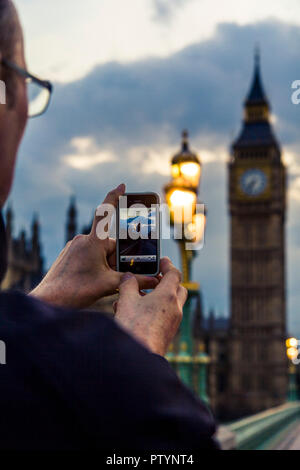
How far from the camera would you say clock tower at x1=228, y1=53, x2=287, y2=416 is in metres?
63.5

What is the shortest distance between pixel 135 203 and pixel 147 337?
420mm

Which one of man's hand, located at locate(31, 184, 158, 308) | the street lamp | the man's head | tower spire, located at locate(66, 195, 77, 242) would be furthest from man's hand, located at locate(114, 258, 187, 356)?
tower spire, located at locate(66, 195, 77, 242)

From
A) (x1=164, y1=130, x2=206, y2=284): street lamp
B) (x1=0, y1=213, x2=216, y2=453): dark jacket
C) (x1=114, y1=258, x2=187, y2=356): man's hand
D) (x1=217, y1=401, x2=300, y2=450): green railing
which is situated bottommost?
(x1=217, y1=401, x2=300, y2=450): green railing

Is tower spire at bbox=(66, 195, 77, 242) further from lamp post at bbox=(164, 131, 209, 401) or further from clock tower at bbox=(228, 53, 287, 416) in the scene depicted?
lamp post at bbox=(164, 131, 209, 401)

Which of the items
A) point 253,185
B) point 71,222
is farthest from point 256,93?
point 71,222

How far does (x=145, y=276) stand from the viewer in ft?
4.32

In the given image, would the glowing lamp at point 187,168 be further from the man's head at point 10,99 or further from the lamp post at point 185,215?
the man's head at point 10,99

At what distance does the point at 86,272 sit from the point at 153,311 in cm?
30

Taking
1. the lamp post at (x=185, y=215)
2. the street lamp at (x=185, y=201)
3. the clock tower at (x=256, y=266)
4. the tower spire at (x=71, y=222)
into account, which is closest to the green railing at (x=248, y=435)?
the lamp post at (x=185, y=215)

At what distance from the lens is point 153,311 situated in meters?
1.15

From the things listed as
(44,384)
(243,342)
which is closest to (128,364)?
(44,384)

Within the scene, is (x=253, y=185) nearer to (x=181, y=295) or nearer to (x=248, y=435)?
(x=248, y=435)

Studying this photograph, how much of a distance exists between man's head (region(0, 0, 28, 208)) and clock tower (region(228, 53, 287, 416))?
63631 mm
